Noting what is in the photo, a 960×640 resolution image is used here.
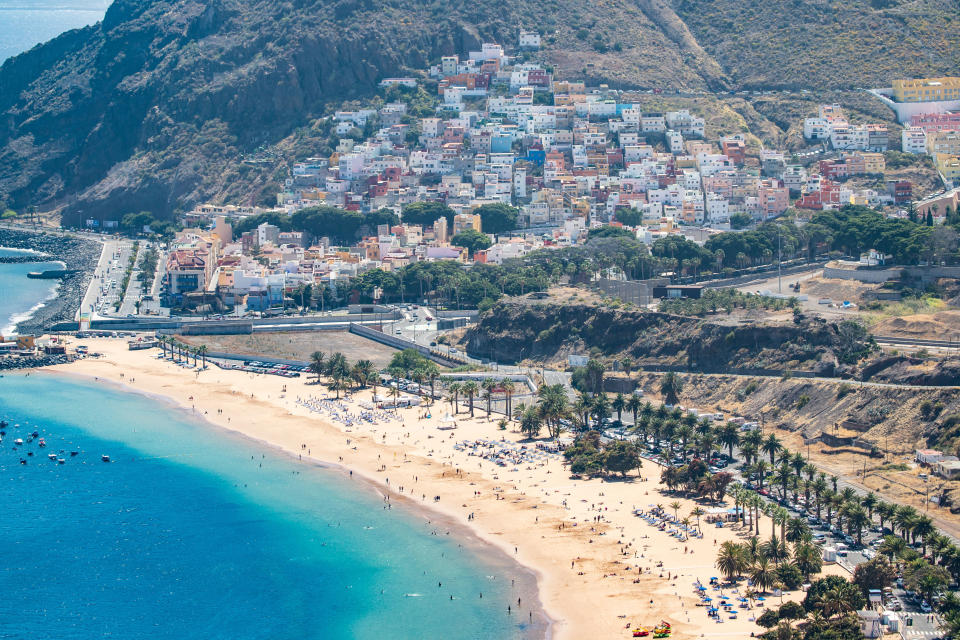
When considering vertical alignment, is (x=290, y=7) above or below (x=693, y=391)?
above

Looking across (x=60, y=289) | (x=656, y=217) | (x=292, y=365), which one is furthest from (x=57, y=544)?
(x=656, y=217)

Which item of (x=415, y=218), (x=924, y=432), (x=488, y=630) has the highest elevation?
(x=415, y=218)

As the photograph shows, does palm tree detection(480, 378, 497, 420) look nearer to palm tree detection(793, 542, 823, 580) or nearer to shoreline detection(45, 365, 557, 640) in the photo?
shoreline detection(45, 365, 557, 640)

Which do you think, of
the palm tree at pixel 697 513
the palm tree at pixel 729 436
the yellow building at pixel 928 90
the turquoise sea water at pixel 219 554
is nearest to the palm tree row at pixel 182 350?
the turquoise sea water at pixel 219 554

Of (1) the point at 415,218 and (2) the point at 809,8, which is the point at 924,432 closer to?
(1) the point at 415,218

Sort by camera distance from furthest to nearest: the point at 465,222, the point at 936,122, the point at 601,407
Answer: the point at 936,122
the point at 465,222
the point at 601,407

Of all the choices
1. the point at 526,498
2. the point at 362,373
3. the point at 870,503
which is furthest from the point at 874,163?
the point at 870,503

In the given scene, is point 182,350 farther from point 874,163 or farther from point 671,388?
point 874,163
